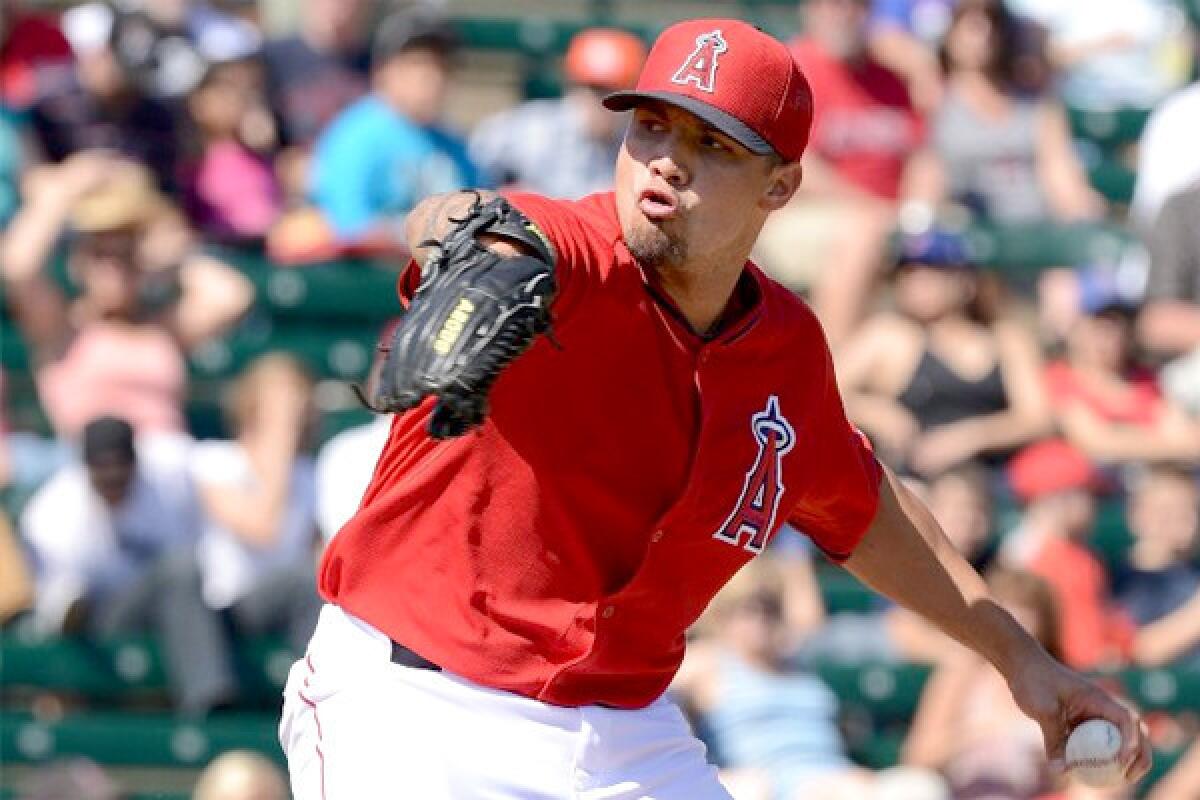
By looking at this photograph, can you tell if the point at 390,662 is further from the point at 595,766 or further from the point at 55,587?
the point at 55,587

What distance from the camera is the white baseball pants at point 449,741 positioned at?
359 centimetres

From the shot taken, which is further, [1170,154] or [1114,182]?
[1114,182]

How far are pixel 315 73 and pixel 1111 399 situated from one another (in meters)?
3.33

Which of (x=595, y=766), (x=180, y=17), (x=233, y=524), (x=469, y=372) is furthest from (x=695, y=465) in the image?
(x=180, y=17)

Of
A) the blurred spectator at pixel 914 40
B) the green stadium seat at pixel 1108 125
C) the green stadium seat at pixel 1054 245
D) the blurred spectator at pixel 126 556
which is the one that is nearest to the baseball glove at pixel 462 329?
the blurred spectator at pixel 126 556

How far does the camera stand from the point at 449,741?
3.59m

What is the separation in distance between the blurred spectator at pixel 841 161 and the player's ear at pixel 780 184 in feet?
15.7

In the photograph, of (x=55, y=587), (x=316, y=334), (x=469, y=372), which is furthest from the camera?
(x=316, y=334)

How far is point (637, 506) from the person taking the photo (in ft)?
12.0

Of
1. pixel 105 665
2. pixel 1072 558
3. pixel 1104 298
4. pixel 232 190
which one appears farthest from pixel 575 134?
pixel 105 665

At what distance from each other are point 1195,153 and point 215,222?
3626 millimetres

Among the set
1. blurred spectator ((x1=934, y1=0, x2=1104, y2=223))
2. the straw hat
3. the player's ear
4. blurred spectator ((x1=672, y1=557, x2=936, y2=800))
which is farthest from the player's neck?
blurred spectator ((x1=934, y1=0, x2=1104, y2=223))

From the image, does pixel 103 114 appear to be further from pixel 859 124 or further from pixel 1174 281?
pixel 1174 281

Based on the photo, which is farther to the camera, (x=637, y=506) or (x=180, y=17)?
(x=180, y=17)
